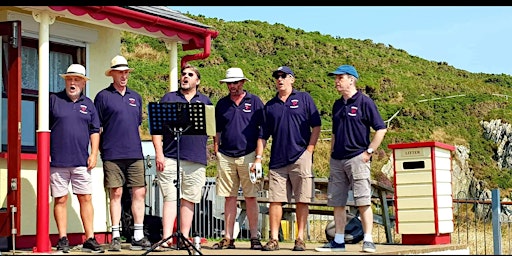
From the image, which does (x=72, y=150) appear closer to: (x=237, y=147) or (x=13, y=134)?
(x=13, y=134)

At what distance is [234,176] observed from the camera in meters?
11.2

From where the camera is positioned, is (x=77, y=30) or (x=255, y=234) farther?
(x=77, y=30)

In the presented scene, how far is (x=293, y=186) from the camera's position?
10.9 metres

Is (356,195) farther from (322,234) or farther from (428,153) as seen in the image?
(322,234)

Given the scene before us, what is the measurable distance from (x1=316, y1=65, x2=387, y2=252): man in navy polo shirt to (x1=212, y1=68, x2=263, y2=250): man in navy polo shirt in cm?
107

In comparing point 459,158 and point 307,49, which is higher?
point 307,49

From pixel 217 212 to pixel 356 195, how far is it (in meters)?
6.51

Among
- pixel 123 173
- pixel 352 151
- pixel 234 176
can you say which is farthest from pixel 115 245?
pixel 352 151

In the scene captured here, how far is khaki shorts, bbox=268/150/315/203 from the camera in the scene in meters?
10.7

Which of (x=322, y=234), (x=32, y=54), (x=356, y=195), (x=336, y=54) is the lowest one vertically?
(x=322, y=234)

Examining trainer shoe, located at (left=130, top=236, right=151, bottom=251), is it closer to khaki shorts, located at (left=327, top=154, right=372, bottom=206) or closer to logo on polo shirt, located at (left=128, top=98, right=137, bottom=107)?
logo on polo shirt, located at (left=128, top=98, right=137, bottom=107)

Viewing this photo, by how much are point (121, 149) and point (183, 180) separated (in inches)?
32.7

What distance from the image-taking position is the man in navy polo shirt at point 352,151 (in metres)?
10.3

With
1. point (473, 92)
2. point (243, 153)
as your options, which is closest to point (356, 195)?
point (243, 153)
